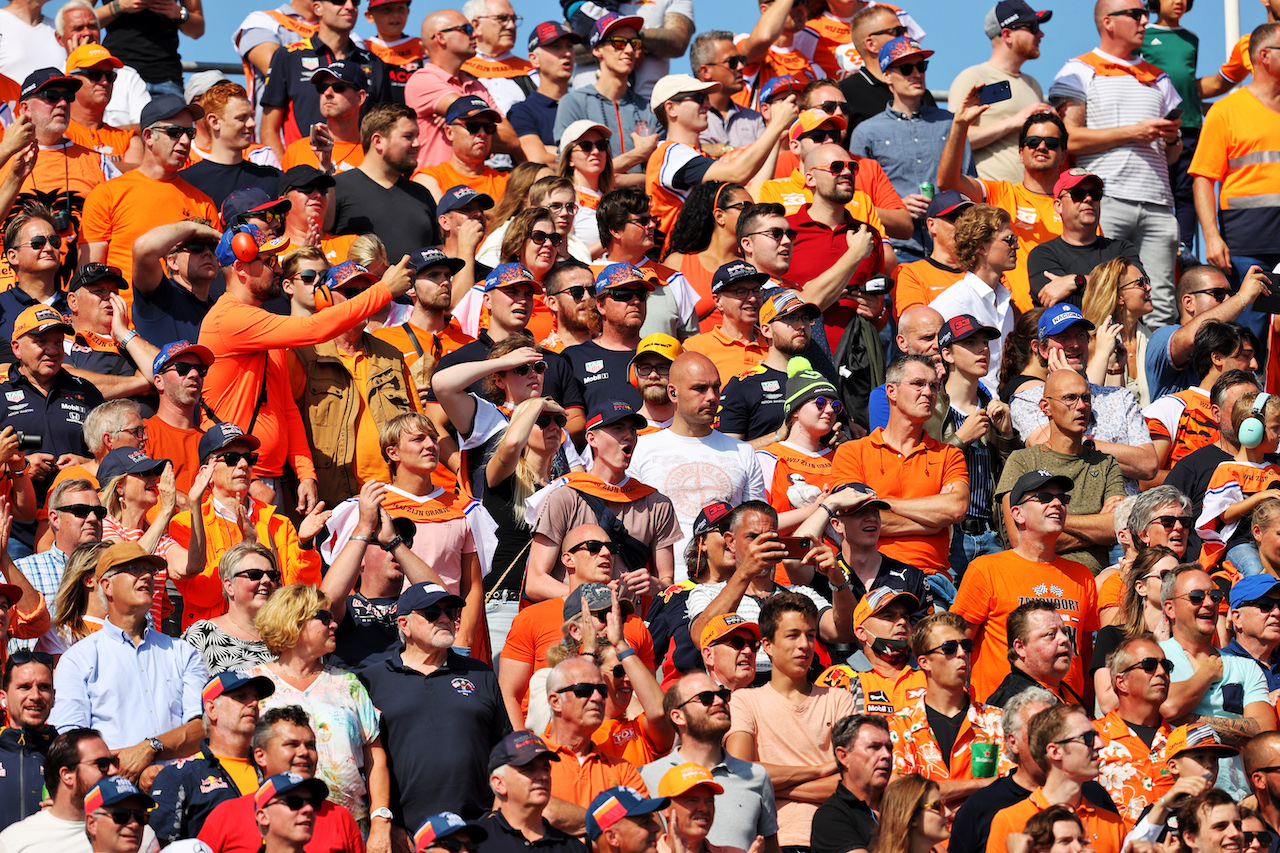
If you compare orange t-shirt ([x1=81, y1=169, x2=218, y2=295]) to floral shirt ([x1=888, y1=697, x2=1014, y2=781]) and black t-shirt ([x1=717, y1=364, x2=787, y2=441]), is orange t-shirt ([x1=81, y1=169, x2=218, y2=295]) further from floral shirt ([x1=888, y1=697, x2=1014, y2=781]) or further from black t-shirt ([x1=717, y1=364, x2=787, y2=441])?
floral shirt ([x1=888, y1=697, x2=1014, y2=781])

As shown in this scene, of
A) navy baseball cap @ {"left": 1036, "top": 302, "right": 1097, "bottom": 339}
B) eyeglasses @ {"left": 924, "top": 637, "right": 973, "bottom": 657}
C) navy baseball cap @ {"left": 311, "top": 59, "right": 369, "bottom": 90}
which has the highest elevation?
navy baseball cap @ {"left": 311, "top": 59, "right": 369, "bottom": 90}

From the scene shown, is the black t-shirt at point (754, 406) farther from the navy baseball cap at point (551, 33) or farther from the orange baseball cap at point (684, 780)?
the navy baseball cap at point (551, 33)

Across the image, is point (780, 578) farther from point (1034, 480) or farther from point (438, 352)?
point (438, 352)

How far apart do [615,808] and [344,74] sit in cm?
691

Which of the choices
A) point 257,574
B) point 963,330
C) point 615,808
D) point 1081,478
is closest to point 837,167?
point 963,330

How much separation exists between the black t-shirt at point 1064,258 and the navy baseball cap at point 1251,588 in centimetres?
338

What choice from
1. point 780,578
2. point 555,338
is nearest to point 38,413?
point 555,338

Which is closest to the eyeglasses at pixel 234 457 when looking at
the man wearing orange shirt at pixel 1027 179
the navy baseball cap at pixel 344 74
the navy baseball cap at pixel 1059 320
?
the navy baseball cap at pixel 344 74

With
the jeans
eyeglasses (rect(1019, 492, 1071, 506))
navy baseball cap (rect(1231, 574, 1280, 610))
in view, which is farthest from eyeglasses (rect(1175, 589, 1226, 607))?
the jeans

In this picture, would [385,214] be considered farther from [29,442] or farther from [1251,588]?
[1251,588]

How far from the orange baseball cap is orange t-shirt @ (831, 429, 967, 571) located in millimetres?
2534

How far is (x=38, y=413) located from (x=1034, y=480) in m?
4.92

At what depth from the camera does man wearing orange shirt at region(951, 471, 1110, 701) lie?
30.4 ft

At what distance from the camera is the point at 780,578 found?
956 cm
